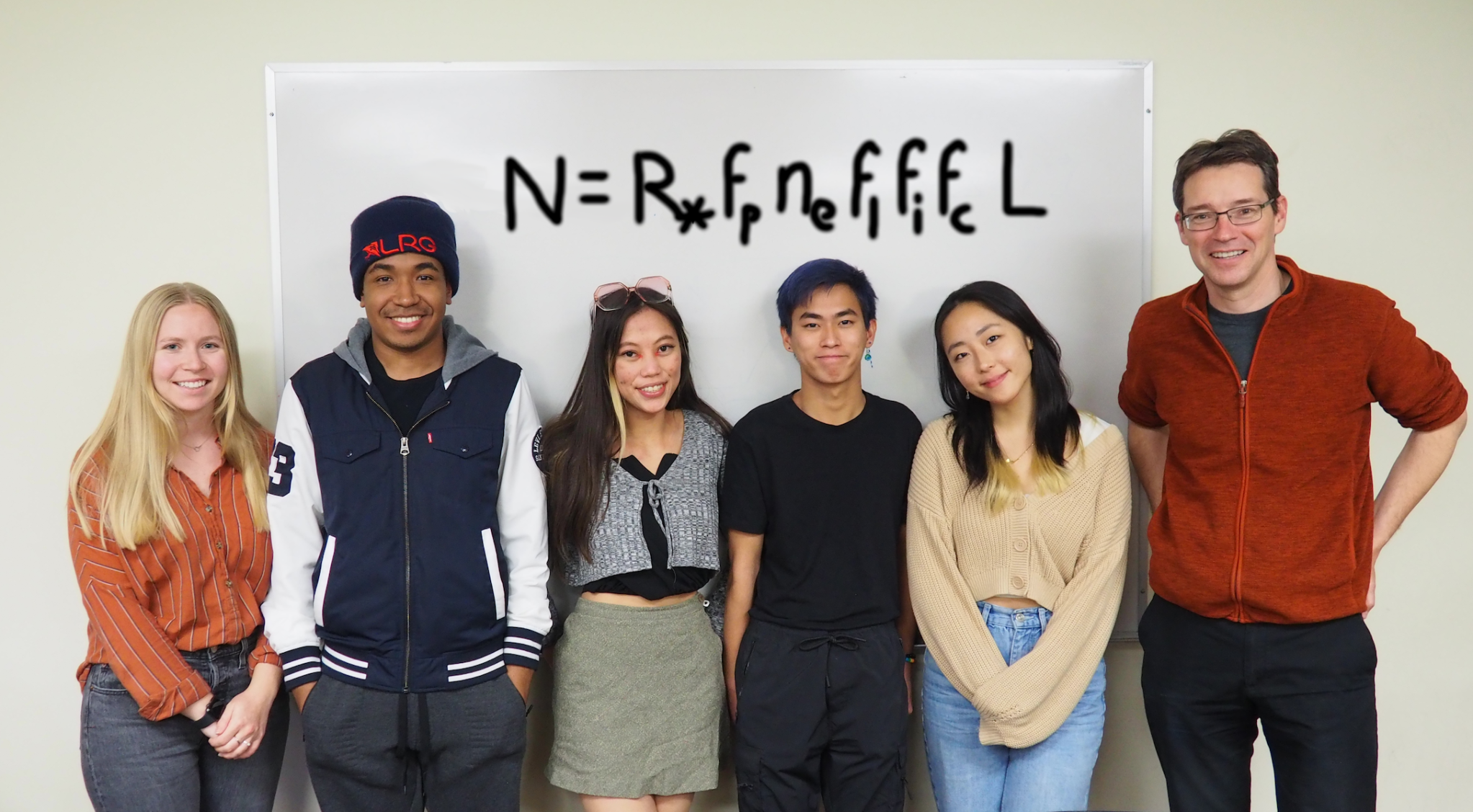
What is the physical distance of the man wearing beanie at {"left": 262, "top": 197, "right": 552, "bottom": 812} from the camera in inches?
69.2

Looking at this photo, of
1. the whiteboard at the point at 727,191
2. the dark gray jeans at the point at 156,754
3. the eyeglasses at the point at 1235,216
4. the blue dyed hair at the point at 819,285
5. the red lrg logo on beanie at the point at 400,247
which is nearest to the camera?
the eyeglasses at the point at 1235,216

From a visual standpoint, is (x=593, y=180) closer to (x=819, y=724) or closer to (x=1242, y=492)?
(x=819, y=724)

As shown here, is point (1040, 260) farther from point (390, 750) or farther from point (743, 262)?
point (390, 750)

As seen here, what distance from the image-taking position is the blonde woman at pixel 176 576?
5.60ft

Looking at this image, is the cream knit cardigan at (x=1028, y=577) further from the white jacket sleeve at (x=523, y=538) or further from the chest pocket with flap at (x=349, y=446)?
the chest pocket with flap at (x=349, y=446)

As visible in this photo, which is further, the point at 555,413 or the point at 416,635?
the point at 555,413

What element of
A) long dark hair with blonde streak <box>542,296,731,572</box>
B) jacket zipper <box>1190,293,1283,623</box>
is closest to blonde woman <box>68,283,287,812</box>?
long dark hair with blonde streak <box>542,296,731,572</box>

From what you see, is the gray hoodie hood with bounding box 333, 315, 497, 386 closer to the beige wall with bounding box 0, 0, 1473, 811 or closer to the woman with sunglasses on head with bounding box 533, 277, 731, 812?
the woman with sunglasses on head with bounding box 533, 277, 731, 812

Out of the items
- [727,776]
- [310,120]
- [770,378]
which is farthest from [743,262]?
[727,776]

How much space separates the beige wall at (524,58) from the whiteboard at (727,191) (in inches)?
2.5

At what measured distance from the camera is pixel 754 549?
1940 millimetres

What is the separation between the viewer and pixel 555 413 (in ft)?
7.18

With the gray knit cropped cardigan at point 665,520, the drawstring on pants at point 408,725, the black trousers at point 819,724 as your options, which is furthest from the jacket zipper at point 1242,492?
the drawstring on pants at point 408,725

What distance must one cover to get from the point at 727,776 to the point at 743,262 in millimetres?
1274
